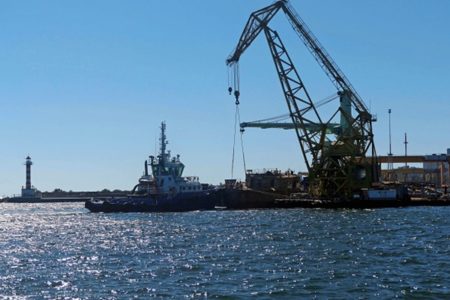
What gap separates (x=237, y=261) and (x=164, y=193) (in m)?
55.1

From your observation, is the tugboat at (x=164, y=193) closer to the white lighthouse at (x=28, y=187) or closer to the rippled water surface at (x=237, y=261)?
the rippled water surface at (x=237, y=261)

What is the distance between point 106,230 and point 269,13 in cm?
3784

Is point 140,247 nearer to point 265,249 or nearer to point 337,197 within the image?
point 265,249

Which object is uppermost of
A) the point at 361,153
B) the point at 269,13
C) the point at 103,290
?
the point at 269,13

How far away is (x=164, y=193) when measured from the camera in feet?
292

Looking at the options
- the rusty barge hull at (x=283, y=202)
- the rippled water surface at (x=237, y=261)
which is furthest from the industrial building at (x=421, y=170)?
the rippled water surface at (x=237, y=261)

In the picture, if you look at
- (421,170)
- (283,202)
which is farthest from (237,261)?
(421,170)

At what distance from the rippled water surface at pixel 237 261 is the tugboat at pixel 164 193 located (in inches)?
1124

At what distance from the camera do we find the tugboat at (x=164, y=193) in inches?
3425

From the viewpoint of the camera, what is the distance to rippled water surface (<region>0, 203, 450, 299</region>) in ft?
87.9

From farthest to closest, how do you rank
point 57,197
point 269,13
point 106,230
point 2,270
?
point 57,197 < point 269,13 < point 106,230 < point 2,270

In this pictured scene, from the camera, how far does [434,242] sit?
41.4 metres

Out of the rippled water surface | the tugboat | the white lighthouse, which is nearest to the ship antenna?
the tugboat

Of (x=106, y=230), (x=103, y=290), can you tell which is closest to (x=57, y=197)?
(x=106, y=230)
